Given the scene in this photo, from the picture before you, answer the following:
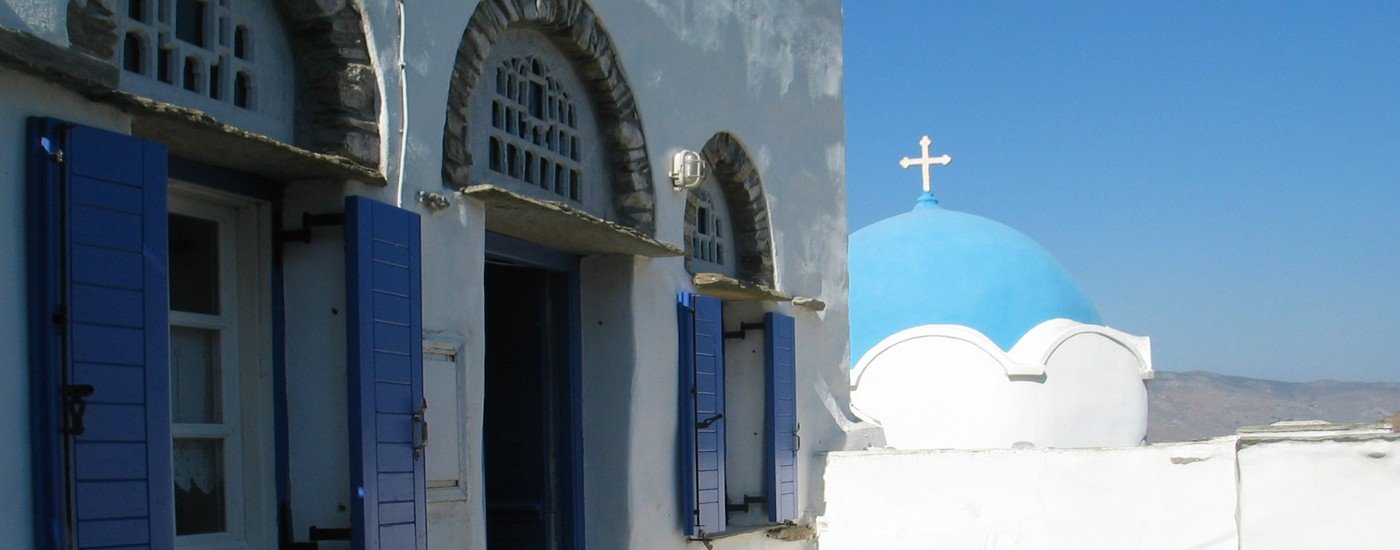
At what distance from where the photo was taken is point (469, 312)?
6.11 metres

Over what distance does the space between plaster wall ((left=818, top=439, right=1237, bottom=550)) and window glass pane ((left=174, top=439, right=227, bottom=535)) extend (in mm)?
5292

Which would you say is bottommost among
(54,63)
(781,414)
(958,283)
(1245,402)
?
(1245,402)

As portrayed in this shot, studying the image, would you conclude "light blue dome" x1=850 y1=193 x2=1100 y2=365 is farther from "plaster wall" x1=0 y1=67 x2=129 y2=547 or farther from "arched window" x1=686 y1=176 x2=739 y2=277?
"plaster wall" x1=0 y1=67 x2=129 y2=547

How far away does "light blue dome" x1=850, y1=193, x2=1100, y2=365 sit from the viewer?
15.0m

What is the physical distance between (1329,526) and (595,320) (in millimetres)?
3531

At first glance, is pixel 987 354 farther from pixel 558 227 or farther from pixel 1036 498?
pixel 558 227

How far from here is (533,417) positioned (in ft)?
24.6

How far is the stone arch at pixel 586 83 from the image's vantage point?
20.1ft

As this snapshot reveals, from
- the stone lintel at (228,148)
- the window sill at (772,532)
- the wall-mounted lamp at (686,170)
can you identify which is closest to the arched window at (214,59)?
the stone lintel at (228,148)

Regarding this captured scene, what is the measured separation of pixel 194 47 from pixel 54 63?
0.85 m

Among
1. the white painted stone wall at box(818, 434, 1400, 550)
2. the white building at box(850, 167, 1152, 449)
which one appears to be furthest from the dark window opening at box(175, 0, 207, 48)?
the white building at box(850, 167, 1152, 449)

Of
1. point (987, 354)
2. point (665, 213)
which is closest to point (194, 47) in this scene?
point (665, 213)

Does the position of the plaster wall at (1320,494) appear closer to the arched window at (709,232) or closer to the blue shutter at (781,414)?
the arched window at (709,232)

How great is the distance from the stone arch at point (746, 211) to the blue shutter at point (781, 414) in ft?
1.14
